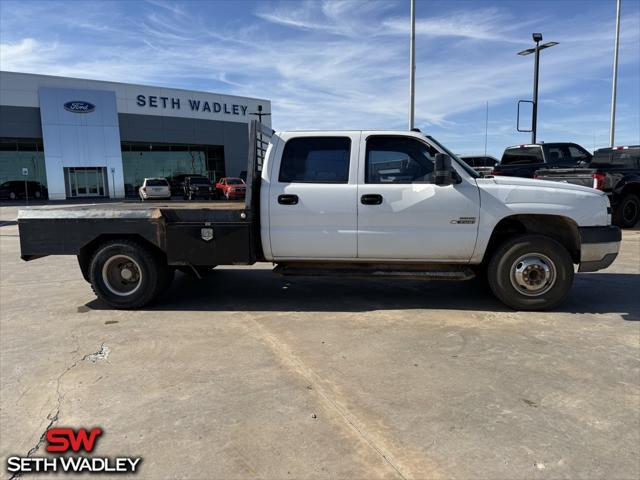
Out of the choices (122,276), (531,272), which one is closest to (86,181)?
(122,276)

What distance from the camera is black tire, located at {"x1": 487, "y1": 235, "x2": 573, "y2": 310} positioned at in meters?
5.12

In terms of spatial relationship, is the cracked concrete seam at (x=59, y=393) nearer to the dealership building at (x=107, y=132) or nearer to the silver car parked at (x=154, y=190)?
the silver car parked at (x=154, y=190)

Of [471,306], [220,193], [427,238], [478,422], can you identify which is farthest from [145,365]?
[220,193]

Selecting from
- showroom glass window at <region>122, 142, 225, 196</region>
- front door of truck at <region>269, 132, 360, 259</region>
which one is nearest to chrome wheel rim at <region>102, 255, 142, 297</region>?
front door of truck at <region>269, 132, 360, 259</region>

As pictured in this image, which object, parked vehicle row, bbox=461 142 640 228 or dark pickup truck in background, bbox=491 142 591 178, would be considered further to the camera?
dark pickup truck in background, bbox=491 142 591 178

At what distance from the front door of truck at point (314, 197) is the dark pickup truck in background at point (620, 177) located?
714 centimetres

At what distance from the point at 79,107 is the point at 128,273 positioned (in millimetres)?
38174

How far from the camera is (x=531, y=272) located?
5.19m

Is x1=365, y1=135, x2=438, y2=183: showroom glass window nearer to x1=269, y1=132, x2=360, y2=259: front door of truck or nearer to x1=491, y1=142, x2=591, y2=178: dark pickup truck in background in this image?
x1=269, y1=132, x2=360, y2=259: front door of truck

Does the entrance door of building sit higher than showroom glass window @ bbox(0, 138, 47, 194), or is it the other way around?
showroom glass window @ bbox(0, 138, 47, 194)

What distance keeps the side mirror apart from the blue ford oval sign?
40143 millimetres

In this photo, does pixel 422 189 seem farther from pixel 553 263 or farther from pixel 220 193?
pixel 220 193

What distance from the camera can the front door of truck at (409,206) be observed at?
5113mm

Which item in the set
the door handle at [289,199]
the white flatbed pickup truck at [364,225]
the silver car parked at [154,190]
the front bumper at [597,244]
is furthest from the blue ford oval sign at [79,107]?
the front bumper at [597,244]
